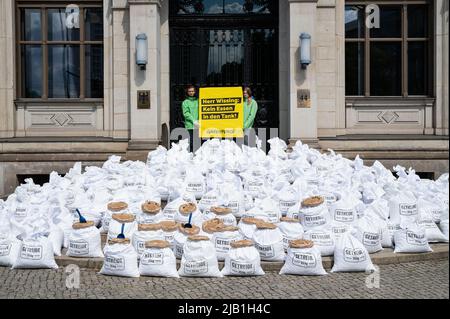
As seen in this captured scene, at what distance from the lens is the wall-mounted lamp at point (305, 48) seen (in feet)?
44.1

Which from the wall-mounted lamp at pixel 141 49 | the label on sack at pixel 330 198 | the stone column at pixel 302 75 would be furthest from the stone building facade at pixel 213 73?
the label on sack at pixel 330 198

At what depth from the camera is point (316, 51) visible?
1400cm

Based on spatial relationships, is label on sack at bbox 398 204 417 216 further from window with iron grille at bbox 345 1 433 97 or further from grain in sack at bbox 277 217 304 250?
window with iron grille at bbox 345 1 433 97

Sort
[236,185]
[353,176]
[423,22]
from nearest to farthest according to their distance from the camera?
[236,185], [353,176], [423,22]

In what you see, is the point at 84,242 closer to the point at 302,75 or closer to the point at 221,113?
the point at 221,113

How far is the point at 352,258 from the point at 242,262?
1.24 m

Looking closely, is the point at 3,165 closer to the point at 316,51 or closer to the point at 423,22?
the point at 316,51

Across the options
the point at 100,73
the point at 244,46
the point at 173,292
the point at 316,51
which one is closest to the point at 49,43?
the point at 100,73

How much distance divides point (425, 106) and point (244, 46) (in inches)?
182

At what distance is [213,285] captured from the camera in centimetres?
643

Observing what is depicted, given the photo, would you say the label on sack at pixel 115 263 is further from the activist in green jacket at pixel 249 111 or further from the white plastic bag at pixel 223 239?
the activist in green jacket at pixel 249 111

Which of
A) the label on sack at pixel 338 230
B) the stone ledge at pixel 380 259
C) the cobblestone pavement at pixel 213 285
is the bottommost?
the cobblestone pavement at pixel 213 285

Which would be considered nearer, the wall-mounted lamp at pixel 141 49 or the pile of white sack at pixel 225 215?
the pile of white sack at pixel 225 215

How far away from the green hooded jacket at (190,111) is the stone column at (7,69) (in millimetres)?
4335
